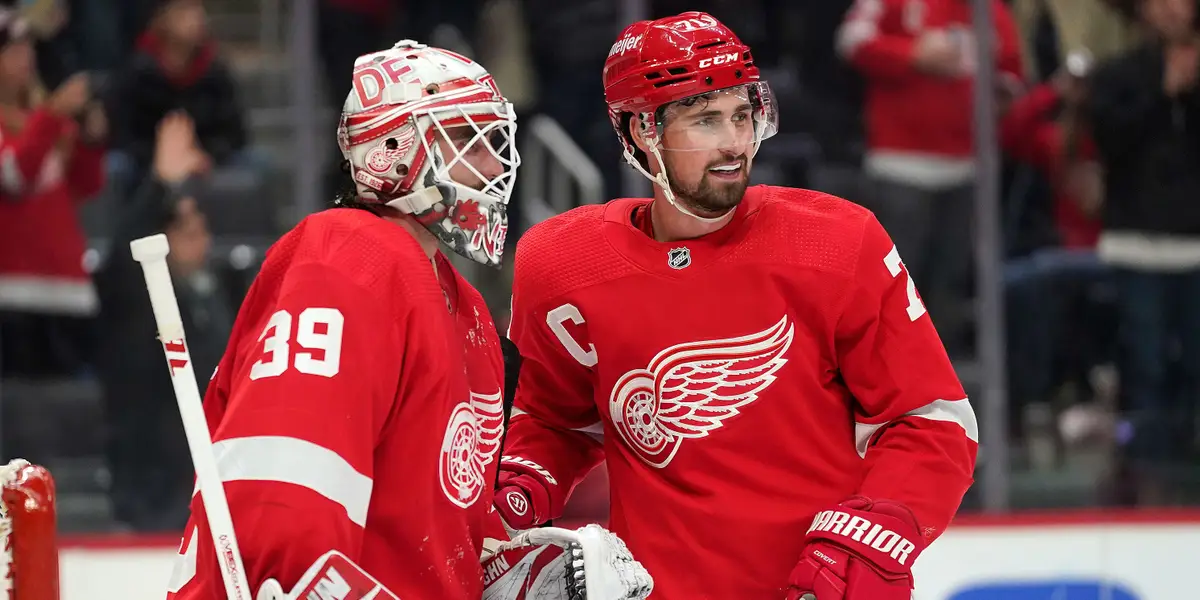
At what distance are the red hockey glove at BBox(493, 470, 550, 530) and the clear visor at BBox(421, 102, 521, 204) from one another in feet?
1.73

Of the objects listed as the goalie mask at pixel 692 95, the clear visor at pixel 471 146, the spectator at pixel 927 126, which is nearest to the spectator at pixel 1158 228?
the spectator at pixel 927 126

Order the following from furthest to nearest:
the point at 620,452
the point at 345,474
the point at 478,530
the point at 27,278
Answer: the point at 27,278 → the point at 620,452 → the point at 478,530 → the point at 345,474

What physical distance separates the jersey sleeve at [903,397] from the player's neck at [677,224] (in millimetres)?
225

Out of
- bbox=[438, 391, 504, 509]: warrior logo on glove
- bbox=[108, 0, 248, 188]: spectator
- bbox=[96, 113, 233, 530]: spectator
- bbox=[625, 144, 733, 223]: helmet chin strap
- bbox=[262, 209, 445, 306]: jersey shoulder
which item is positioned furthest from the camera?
bbox=[108, 0, 248, 188]: spectator

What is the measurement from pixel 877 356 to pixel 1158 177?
275 centimetres

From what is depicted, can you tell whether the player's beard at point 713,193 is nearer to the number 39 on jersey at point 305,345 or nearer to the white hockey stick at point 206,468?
the number 39 on jersey at point 305,345

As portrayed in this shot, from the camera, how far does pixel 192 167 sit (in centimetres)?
463

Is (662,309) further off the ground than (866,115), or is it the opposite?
(866,115)

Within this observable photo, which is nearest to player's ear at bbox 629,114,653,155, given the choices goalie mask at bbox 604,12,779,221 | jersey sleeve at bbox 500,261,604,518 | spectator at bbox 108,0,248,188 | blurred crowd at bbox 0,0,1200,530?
goalie mask at bbox 604,12,779,221

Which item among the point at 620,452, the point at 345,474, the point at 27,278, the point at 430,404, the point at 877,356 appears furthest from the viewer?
the point at 27,278

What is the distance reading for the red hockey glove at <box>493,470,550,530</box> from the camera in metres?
2.31

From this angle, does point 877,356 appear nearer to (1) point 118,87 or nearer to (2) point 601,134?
(2) point 601,134

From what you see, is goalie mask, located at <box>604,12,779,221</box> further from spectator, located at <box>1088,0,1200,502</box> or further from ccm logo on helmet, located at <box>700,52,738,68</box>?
spectator, located at <box>1088,0,1200,502</box>

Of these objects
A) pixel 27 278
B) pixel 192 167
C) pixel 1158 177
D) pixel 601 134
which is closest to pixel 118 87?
pixel 192 167
